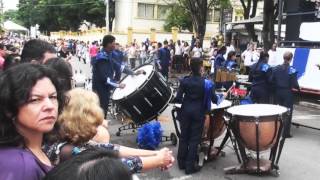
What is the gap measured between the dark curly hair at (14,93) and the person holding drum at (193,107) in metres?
4.68

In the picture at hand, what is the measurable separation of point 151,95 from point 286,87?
3076 millimetres

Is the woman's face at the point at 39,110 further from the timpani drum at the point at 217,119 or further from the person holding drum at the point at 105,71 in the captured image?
the person holding drum at the point at 105,71

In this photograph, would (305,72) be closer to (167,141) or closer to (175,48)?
(167,141)

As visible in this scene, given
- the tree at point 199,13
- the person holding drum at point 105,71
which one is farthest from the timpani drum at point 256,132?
the tree at point 199,13

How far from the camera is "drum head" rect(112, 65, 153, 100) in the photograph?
7.64 meters

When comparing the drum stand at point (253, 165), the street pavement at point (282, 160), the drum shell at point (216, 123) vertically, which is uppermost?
the drum shell at point (216, 123)

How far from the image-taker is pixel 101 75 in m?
8.27

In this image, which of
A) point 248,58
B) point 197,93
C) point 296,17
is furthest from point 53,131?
point 248,58

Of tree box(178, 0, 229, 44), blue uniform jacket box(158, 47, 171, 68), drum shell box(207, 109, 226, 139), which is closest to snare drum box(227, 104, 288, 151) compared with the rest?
drum shell box(207, 109, 226, 139)

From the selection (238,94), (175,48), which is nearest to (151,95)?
(238,94)

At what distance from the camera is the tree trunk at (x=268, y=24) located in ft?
66.1

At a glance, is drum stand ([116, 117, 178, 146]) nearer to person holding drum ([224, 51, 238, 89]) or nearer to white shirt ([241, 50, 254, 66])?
person holding drum ([224, 51, 238, 89])

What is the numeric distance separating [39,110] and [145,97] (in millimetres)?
5593

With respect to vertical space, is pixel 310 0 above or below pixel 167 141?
above
